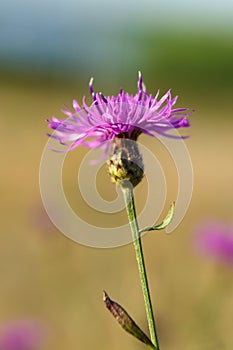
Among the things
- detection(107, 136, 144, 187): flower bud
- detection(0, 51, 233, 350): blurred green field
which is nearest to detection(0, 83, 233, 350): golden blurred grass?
detection(0, 51, 233, 350): blurred green field

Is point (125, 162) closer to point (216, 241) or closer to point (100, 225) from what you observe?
point (216, 241)

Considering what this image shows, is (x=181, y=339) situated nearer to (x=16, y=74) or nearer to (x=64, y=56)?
(x=16, y=74)

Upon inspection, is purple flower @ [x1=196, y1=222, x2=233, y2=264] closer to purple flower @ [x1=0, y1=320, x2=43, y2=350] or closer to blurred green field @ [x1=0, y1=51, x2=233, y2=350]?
blurred green field @ [x1=0, y1=51, x2=233, y2=350]

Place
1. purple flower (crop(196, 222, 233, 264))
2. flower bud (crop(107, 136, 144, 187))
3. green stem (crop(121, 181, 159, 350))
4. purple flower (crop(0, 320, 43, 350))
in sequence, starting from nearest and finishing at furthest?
green stem (crop(121, 181, 159, 350)), flower bud (crop(107, 136, 144, 187)), purple flower (crop(0, 320, 43, 350)), purple flower (crop(196, 222, 233, 264))

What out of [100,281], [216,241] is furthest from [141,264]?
[100,281]

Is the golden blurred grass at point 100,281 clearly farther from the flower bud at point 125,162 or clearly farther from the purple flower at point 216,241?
the flower bud at point 125,162
